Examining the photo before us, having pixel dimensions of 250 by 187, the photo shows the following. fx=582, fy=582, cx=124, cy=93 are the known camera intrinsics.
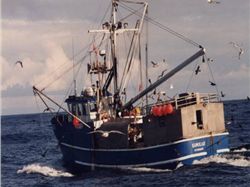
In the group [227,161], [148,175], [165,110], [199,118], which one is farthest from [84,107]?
A: [227,161]

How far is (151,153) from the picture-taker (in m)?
38.9

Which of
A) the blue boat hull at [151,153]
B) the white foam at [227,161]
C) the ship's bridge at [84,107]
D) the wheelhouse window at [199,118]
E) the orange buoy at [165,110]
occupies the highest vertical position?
the ship's bridge at [84,107]

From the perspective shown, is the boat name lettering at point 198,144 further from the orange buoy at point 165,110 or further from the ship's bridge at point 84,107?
the ship's bridge at point 84,107

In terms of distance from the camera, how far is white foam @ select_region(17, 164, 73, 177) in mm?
42406

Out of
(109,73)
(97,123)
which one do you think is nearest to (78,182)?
(97,123)

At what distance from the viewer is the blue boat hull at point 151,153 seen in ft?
125

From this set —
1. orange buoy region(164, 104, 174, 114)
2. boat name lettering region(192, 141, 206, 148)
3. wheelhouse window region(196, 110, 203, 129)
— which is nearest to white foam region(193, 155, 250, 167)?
boat name lettering region(192, 141, 206, 148)

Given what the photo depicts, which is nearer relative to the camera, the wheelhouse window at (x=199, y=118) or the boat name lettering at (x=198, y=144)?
the boat name lettering at (x=198, y=144)

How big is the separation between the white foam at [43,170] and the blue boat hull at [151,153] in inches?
74.9

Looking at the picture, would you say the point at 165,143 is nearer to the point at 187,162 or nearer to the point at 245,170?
the point at 187,162

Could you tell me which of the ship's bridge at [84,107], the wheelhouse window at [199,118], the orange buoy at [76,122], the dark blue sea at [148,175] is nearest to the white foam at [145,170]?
the dark blue sea at [148,175]

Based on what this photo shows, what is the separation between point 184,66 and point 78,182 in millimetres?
10632

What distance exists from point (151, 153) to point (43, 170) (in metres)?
10.5

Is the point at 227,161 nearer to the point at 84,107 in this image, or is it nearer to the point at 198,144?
the point at 198,144
